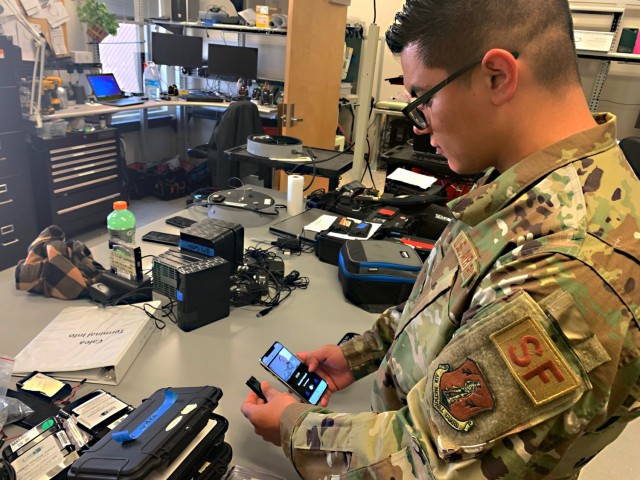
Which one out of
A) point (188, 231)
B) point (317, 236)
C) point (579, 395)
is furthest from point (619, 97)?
point (579, 395)

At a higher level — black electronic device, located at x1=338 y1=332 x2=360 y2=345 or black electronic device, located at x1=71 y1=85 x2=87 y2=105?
black electronic device, located at x1=71 y1=85 x2=87 y2=105

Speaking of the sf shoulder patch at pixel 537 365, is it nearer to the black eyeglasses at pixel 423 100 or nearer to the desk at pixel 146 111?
the black eyeglasses at pixel 423 100

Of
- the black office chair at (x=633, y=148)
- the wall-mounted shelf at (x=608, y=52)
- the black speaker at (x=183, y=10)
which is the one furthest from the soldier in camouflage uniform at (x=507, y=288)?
the black speaker at (x=183, y=10)

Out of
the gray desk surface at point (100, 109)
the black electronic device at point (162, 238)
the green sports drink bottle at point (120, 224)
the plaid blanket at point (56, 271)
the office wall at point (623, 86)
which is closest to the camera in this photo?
the plaid blanket at point (56, 271)

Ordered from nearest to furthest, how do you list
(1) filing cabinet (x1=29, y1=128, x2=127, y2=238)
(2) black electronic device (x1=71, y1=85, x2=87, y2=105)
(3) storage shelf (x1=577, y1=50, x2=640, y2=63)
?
(1) filing cabinet (x1=29, y1=128, x2=127, y2=238), (2) black electronic device (x1=71, y1=85, x2=87, y2=105), (3) storage shelf (x1=577, y1=50, x2=640, y2=63)

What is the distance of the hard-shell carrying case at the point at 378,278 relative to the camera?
1313 millimetres

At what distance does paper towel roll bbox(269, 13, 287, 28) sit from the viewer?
4.07m

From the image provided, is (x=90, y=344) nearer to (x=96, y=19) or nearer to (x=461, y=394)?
(x=461, y=394)

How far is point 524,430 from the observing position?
508mm

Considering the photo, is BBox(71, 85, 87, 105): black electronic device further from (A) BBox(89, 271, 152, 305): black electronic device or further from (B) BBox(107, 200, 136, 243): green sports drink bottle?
(A) BBox(89, 271, 152, 305): black electronic device

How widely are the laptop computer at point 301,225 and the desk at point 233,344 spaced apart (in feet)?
0.96

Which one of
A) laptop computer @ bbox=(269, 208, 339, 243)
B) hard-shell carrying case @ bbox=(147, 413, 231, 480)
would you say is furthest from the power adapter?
hard-shell carrying case @ bbox=(147, 413, 231, 480)

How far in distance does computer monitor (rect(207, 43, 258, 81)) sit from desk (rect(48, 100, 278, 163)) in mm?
370

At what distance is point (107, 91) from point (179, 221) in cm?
268
